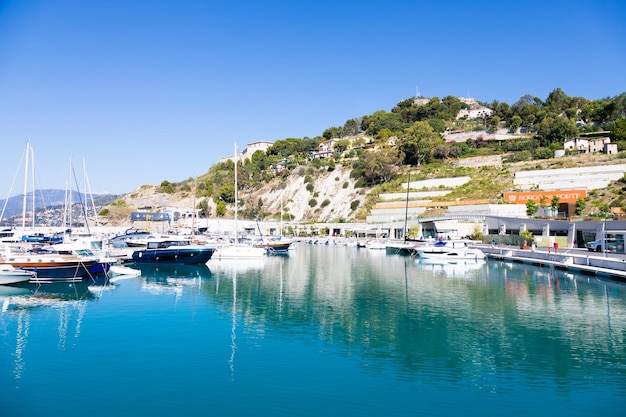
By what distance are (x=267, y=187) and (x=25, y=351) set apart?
96408 millimetres

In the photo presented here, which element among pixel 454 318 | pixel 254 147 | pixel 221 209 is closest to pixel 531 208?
pixel 454 318

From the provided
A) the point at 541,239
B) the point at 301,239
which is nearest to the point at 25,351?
the point at 541,239

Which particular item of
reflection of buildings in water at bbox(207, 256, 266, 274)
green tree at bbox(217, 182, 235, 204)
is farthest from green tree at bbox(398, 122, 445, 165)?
reflection of buildings in water at bbox(207, 256, 266, 274)

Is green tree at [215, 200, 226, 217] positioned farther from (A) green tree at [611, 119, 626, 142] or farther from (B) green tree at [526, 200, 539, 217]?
(A) green tree at [611, 119, 626, 142]

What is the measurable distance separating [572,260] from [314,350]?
92.2ft

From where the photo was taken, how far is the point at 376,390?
478 inches

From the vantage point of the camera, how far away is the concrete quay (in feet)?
98.5

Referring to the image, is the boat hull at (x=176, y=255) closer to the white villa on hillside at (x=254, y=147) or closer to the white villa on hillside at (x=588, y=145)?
the white villa on hillside at (x=588, y=145)

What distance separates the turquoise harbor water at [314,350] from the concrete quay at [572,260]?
179 cm

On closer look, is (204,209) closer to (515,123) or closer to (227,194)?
(227,194)

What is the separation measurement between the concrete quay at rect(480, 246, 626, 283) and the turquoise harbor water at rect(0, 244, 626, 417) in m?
1.79

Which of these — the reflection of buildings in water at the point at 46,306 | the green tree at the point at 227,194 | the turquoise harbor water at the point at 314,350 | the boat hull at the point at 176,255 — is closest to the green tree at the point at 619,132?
the turquoise harbor water at the point at 314,350

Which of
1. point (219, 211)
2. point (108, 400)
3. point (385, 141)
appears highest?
point (385, 141)

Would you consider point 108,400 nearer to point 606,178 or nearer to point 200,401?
point 200,401
